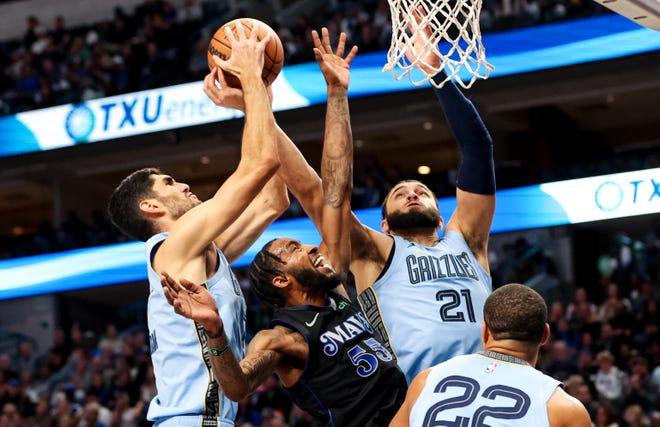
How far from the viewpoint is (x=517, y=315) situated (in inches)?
120

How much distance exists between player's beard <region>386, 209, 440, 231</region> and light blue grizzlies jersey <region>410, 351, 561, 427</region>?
1423 millimetres

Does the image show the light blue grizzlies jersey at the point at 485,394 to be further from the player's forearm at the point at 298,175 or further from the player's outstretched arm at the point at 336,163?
the player's forearm at the point at 298,175

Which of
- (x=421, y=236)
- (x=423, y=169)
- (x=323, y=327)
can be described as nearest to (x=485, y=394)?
(x=323, y=327)

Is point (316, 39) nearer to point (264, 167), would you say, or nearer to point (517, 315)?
point (264, 167)

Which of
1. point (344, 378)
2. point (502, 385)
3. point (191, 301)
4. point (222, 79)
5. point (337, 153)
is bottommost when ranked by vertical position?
point (344, 378)

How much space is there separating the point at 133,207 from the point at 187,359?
0.66 meters

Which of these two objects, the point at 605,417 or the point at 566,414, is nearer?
the point at 566,414

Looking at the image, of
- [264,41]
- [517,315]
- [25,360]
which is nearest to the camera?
[517,315]

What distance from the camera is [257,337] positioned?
3.67 meters

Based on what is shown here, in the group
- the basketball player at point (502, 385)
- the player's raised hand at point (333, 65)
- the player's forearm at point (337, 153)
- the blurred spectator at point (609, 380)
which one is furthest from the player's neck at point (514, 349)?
the blurred spectator at point (609, 380)

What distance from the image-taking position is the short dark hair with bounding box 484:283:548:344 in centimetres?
306

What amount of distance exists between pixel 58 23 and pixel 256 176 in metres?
18.5

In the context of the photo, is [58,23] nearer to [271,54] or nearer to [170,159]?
[170,159]

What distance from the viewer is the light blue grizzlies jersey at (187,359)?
11.2ft
